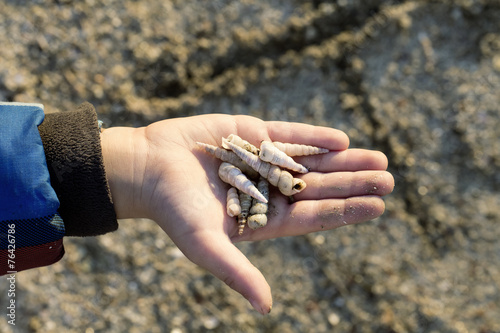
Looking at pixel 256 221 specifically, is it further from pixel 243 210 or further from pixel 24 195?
pixel 24 195

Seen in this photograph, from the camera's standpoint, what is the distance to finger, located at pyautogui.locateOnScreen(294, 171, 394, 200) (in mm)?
3469

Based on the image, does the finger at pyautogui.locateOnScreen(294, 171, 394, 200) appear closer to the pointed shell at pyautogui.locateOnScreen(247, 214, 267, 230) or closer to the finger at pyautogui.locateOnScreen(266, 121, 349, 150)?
the finger at pyautogui.locateOnScreen(266, 121, 349, 150)

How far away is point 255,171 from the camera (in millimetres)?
3828

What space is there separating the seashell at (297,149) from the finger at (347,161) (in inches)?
2.9

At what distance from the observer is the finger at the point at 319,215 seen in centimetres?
342

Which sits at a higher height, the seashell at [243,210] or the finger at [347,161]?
the finger at [347,161]

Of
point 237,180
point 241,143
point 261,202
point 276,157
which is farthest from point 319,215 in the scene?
point 241,143

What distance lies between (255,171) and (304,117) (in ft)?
5.67

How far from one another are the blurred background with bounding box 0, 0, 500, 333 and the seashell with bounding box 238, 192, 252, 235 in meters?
1.40

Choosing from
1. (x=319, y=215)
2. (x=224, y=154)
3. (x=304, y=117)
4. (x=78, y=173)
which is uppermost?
(x=78, y=173)

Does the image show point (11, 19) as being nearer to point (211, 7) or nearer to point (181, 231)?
point (211, 7)

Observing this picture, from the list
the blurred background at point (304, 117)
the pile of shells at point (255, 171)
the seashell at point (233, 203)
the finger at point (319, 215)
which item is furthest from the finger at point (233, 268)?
the blurred background at point (304, 117)

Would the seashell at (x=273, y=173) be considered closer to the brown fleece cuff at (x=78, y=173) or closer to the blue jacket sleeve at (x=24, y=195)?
the brown fleece cuff at (x=78, y=173)

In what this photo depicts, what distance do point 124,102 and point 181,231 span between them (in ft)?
8.23
